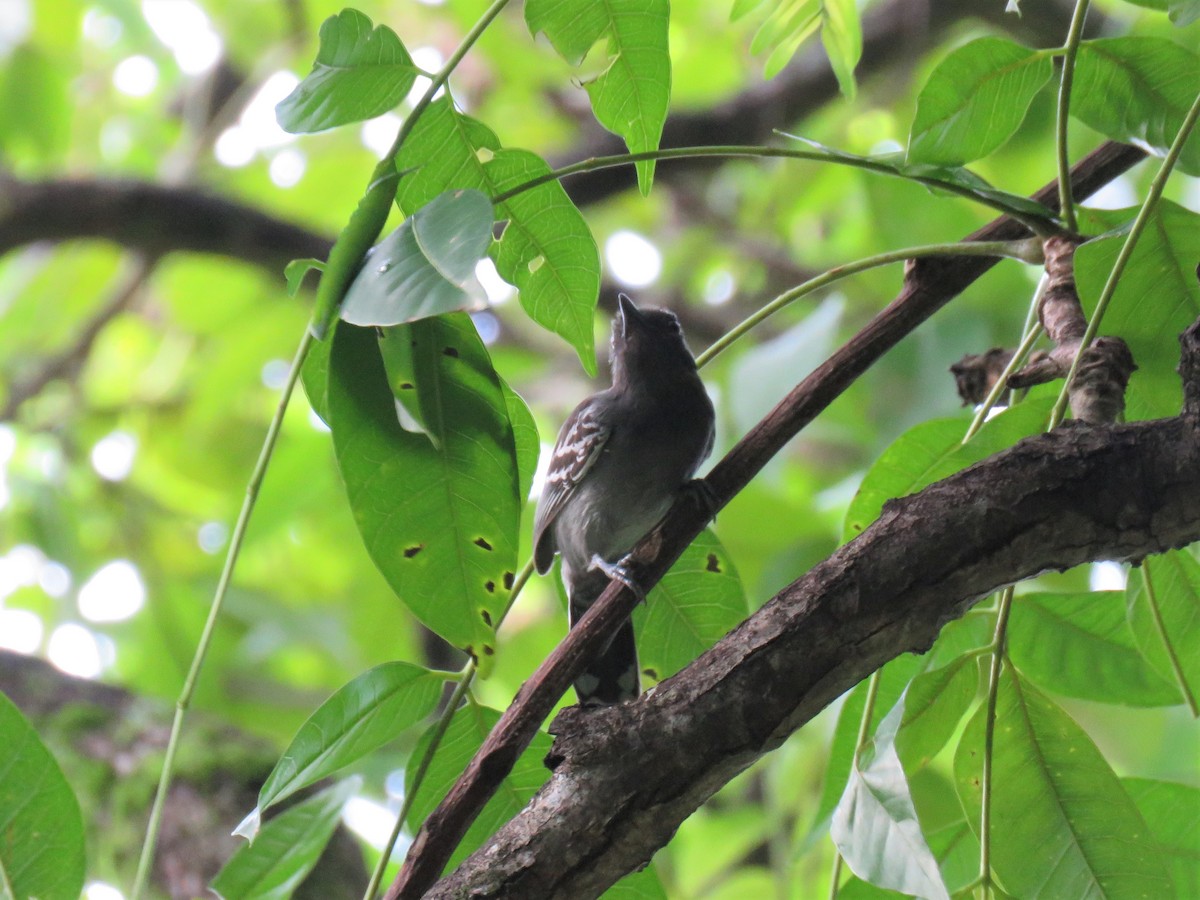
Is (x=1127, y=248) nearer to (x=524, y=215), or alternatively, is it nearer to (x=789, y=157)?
(x=789, y=157)

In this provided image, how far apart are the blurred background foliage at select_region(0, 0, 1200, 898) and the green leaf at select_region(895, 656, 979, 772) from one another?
1009mm

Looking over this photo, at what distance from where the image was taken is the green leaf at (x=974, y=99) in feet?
5.72

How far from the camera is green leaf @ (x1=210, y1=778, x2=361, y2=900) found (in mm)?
1822

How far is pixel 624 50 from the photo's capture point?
1786 mm

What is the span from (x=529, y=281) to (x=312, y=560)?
4716 mm

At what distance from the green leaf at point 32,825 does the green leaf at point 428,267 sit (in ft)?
2.77

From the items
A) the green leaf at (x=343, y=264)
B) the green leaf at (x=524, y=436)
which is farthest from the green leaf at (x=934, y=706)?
the green leaf at (x=343, y=264)

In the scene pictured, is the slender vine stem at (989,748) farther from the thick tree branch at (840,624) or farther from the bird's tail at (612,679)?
the bird's tail at (612,679)

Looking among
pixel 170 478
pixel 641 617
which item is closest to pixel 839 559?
pixel 641 617

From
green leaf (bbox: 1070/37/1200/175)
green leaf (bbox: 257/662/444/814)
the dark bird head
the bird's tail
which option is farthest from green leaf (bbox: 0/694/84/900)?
the dark bird head

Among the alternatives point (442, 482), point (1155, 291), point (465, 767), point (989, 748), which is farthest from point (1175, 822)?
point (442, 482)

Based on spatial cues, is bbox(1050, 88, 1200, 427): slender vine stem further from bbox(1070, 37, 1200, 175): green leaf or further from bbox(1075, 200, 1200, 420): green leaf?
bbox(1070, 37, 1200, 175): green leaf

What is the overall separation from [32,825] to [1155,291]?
182 centimetres

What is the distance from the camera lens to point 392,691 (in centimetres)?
173
